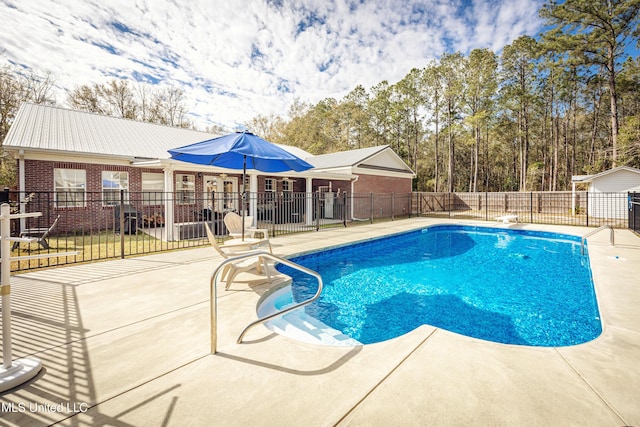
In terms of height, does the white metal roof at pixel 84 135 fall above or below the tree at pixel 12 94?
below

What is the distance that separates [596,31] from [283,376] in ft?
97.9

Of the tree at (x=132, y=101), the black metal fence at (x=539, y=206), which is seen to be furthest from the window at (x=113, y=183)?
the black metal fence at (x=539, y=206)

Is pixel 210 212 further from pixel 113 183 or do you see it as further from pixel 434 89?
pixel 434 89

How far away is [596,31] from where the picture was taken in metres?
19.5

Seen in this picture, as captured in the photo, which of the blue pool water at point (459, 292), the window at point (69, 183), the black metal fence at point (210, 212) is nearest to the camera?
the blue pool water at point (459, 292)

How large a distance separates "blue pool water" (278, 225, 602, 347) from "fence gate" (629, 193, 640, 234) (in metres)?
2.53

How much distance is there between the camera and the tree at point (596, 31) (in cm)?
1873

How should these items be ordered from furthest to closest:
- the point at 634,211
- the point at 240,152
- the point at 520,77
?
1. the point at 520,77
2. the point at 634,211
3. the point at 240,152

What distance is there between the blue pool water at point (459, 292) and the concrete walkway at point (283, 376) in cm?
108

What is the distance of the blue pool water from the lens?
413 cm

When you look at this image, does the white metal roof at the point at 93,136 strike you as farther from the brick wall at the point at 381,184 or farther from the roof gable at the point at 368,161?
the brick wall at the point at 381,184

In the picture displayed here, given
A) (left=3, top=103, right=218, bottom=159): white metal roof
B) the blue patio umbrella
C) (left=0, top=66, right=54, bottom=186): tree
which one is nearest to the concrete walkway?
the blue patio umbrella

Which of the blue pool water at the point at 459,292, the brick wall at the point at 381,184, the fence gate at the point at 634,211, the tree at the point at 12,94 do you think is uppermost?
the tree at the point at 12,94

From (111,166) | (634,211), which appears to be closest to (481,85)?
(634,211)
